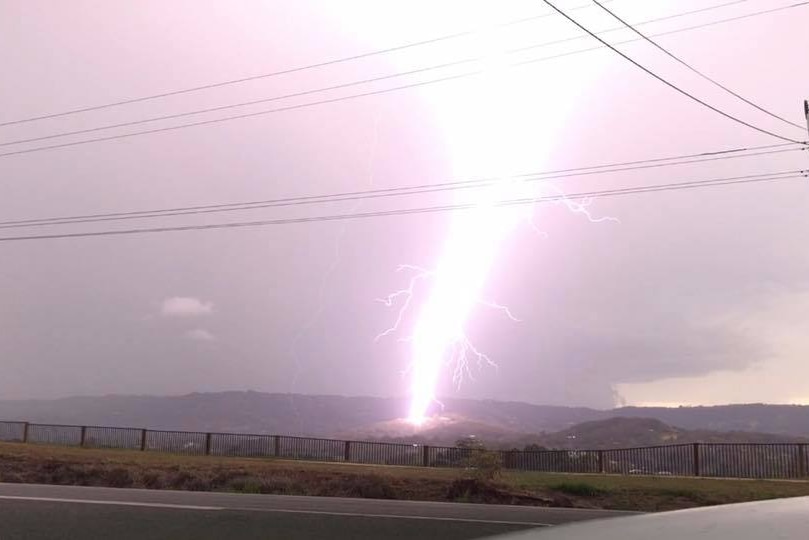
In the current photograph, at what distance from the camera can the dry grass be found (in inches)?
Answer: 499

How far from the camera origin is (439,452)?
22.1 metres

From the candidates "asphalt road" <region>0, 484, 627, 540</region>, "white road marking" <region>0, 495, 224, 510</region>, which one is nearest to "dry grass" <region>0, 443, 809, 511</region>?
"asphalt road" <region>0, 484, 627, 540</region>

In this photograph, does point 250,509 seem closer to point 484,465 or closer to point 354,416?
point 484,465

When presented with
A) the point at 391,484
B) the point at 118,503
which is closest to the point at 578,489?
the point at 391,484

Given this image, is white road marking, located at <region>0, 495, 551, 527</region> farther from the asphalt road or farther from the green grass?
the green grass

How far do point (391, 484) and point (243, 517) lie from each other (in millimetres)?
5275

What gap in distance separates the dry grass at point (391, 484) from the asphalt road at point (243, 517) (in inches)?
66.4

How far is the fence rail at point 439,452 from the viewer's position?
61.6 feet

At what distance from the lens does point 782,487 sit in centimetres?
1434

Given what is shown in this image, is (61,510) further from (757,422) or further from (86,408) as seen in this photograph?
(86,408)

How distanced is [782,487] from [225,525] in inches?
466

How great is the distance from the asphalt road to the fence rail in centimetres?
400

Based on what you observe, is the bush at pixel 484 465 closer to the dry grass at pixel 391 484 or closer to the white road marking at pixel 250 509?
the dry grass at pixel 391 484

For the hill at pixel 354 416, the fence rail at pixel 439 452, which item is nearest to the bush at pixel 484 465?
the fence rail at pixel 439 452
